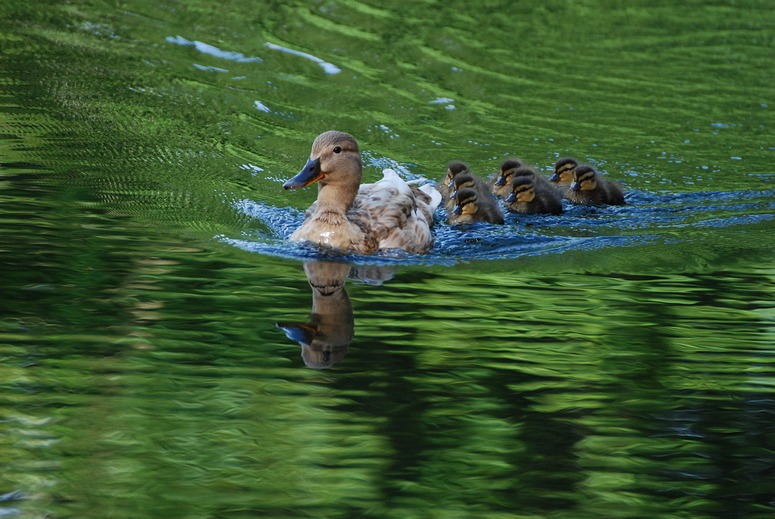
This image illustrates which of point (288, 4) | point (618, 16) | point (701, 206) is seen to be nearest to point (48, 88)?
point (288, 4)

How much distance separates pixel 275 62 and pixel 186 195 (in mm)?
3808

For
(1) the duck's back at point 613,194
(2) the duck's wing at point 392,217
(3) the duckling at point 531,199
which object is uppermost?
(1) the duck's back at point 613,194

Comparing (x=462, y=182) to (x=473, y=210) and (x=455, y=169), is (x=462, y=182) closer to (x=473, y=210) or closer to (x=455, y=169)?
(x=473, y=210)

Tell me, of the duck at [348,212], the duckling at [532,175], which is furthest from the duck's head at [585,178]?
the duck at [348,212]

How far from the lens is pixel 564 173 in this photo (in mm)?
7984

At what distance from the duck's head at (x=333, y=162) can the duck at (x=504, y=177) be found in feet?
5.45

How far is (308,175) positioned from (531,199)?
76.0 inches

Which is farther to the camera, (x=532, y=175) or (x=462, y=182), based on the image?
(x=532, y=175)

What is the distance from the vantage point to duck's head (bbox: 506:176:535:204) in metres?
7.22

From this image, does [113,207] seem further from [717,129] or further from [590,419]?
[717,129]

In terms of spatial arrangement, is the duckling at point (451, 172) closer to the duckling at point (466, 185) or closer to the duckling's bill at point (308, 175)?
the duckling at point (466, 185)

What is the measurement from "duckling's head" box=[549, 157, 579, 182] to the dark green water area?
1.67 ft

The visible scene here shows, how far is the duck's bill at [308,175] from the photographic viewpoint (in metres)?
6.15

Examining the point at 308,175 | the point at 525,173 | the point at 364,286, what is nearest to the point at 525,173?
the point at 525,173
